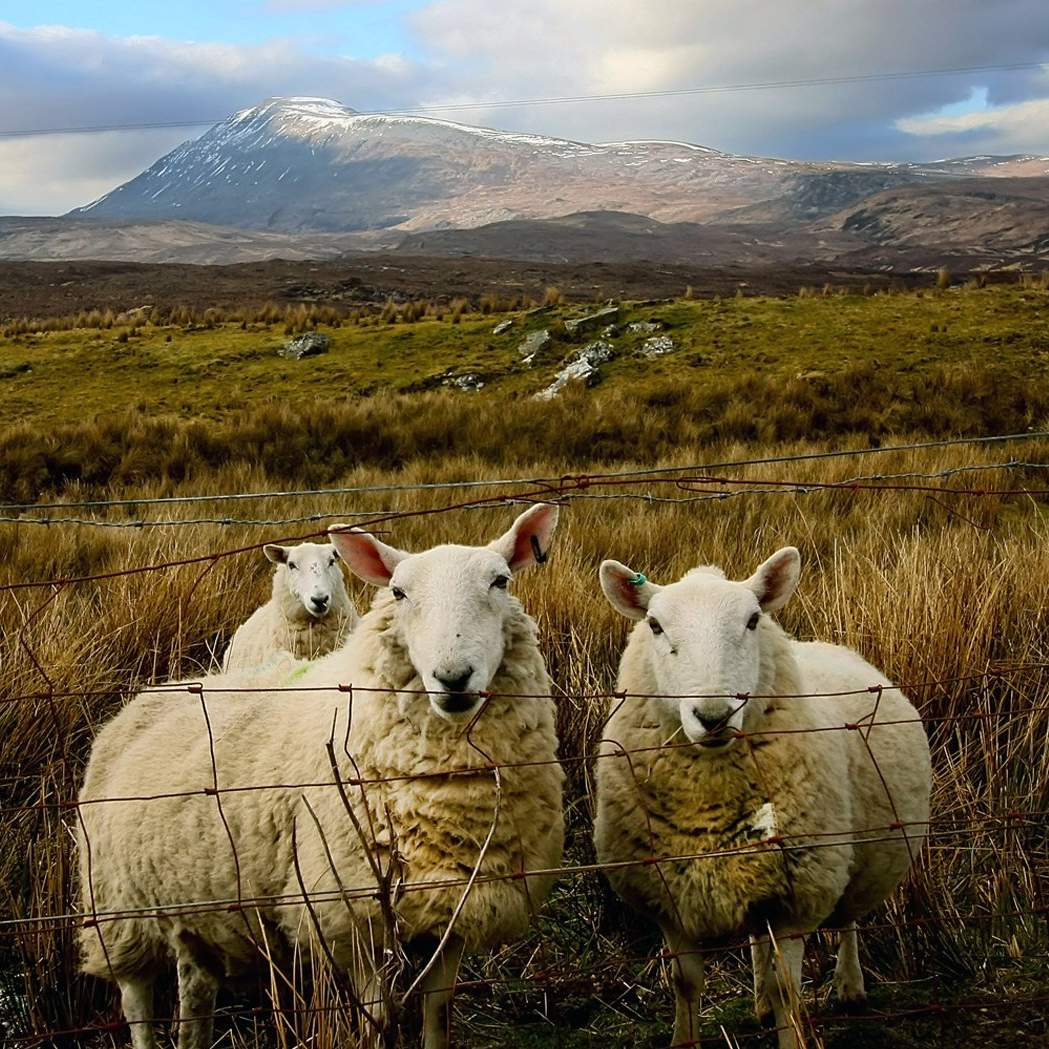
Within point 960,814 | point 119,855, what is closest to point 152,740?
point 119,855

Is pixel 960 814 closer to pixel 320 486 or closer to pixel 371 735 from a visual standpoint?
pixel 371 735

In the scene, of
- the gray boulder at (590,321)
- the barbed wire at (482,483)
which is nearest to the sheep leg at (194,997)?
the barbed wire at (482,483)

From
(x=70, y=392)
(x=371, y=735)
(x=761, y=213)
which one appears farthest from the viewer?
(x=761, y=213)

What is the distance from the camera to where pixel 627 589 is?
3297 mm

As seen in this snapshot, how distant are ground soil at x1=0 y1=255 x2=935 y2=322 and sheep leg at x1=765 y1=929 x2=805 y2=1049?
3545 centimetres

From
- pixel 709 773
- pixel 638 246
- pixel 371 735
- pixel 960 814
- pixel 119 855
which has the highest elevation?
pixel 638 246

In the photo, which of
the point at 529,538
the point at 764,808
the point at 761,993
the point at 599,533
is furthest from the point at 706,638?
the point at 599,533

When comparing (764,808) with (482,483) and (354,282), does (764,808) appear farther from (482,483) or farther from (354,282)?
(354,282)

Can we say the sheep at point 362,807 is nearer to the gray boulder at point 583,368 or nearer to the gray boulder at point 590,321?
the gray boulder at point 583,368

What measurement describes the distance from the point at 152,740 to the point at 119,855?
39cm

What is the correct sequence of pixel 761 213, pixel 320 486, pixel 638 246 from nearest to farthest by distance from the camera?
1. pixel 320 486
2. pixel 638 246
3. pixel 761 213

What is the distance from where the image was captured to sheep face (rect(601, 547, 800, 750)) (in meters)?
2.82

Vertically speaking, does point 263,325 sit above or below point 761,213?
below

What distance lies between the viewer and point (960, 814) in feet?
13.0
